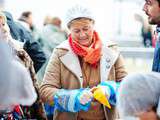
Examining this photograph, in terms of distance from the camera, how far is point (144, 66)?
679 cm

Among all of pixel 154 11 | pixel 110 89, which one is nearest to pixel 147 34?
pixel 110 89

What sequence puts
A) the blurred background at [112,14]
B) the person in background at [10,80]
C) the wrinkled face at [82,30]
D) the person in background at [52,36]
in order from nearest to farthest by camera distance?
the person in background at [10,80] → the wrinkled face at [82,30] → the person in background at [52,36] → the blurred background at [112,14]

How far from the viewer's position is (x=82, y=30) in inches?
130

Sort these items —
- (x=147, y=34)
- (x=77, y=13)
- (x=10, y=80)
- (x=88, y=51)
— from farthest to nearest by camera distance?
(x=147, y=34) → (x=77, y=13) → (x=88, y=51) → (x=10, y=80)

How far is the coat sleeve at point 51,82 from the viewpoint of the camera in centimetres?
322

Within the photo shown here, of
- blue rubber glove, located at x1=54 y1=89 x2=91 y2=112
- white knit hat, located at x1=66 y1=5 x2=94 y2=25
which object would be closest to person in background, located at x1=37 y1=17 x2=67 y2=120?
white knit hat, located at x1=66 y1=5 x2=94 y2=25

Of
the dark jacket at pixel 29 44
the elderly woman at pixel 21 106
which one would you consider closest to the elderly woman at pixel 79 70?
the elderly woman at pixel 21 106

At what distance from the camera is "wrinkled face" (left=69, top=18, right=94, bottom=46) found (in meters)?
3.30

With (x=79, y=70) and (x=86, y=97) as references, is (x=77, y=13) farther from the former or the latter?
(x=86, y=97)

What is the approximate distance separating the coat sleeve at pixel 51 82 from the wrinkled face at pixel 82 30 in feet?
0.71

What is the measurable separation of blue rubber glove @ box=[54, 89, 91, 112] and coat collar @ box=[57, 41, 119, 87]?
0.42 feet

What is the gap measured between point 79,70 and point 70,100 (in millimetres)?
243

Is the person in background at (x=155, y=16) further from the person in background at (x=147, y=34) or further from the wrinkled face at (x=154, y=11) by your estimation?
the person in background at (x=147, y=34)

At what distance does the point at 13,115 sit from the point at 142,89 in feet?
3.46
